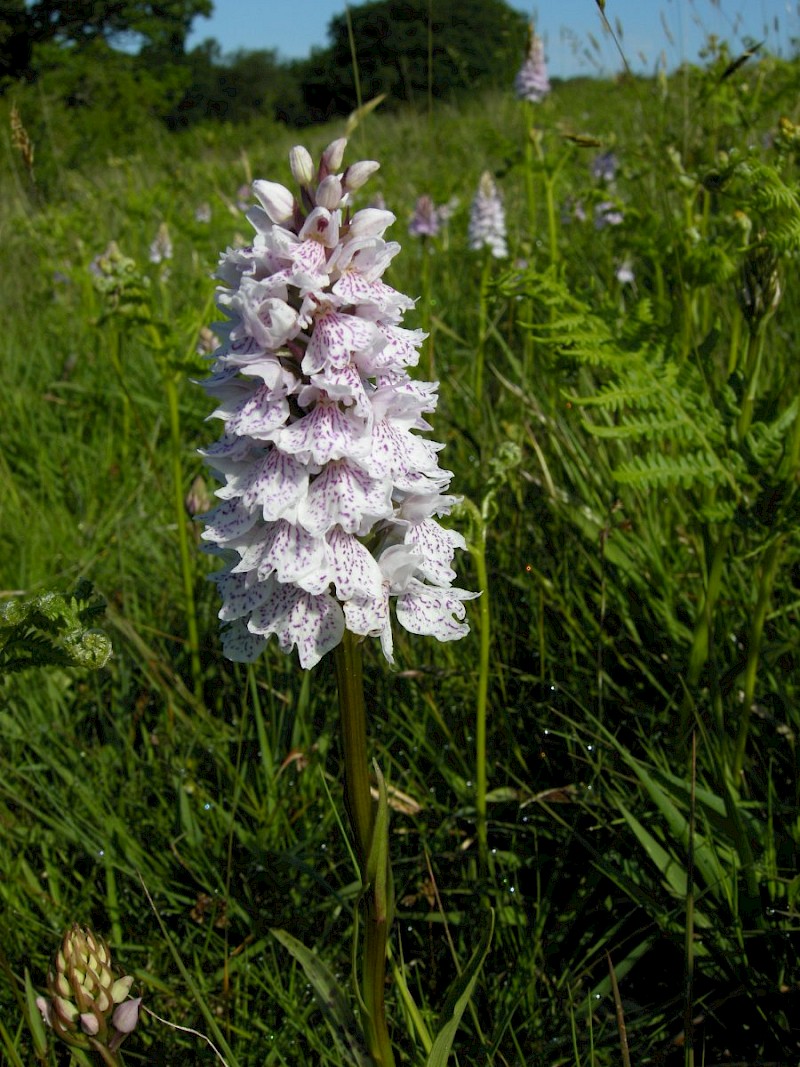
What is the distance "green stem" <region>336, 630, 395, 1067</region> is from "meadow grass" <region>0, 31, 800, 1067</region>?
4.8 inches

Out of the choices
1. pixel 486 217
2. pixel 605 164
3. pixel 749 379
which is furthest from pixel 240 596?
pixel 605 164

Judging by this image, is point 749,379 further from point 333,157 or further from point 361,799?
point 361,799

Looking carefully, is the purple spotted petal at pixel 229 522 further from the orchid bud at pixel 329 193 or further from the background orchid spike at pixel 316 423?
the orchid bud at pixel 329 193

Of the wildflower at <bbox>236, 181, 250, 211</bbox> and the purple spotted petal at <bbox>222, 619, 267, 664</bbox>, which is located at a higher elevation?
the wildflower at <bbox>236, 181, 250, 211</bbox>

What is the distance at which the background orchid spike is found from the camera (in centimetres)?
120

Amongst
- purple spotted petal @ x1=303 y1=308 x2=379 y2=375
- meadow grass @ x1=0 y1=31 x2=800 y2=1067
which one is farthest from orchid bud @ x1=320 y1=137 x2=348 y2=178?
meadow grass @ x1=0 y1=31 x2=800 y2=1067

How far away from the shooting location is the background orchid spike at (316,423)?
120cm

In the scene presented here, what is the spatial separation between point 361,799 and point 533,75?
17.2ft

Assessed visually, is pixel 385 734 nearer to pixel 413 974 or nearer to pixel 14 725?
pixel 413 974

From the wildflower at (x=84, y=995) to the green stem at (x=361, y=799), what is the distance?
0.33 meters

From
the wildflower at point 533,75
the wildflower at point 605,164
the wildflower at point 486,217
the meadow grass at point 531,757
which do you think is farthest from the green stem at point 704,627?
the wildflower at point 605,164

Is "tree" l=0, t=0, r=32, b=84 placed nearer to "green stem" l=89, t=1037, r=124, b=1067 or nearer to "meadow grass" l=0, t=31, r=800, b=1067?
"meadow grass" l=0, t=31, r=800, b=1067

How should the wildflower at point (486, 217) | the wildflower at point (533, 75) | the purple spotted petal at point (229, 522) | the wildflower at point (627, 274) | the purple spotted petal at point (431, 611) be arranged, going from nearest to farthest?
1. the purple spotted petal at point (229, 522)
2. the purple spotted petal at point (431, 611)
3. the wildflower at point (627, 274)
4. the wildflower at point (486, 217)
5. the wildflower at point (533, 75)

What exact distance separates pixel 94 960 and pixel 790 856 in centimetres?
130
